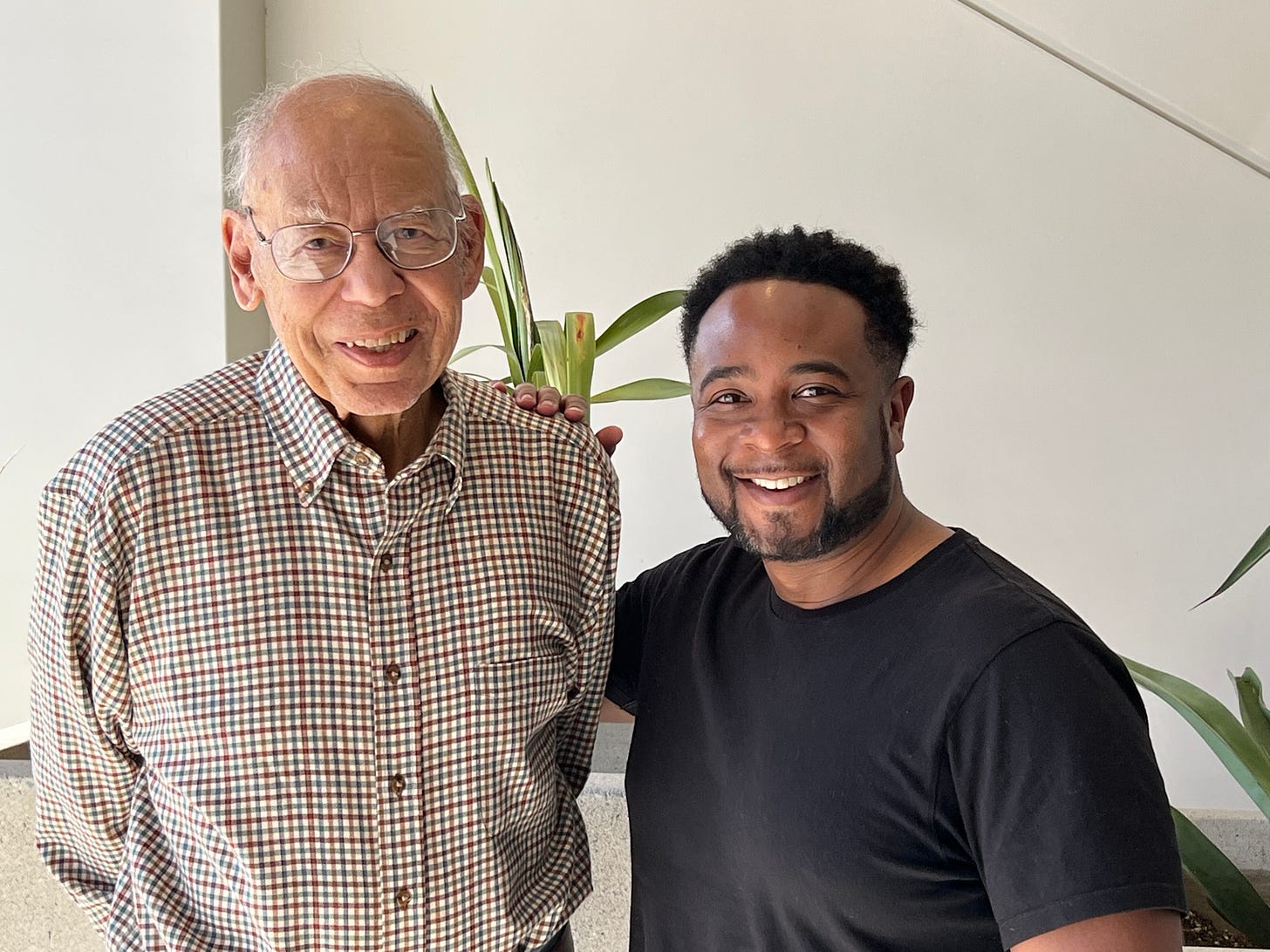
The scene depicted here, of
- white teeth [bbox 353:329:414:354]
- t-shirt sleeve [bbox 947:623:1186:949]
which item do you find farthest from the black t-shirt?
white teeth [bbox 353:329:414:354]

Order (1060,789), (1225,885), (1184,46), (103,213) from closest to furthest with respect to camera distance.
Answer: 1. (1060,789)
2. (1225,885)
3. (1184,46)
4. (103,213)

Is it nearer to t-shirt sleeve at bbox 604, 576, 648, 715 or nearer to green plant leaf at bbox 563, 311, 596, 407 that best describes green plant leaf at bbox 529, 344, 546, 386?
green plant leaf at bbox 563, 311, 596, 407

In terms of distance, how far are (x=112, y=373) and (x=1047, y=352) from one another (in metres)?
2.31

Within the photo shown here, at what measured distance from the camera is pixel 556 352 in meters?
1.95

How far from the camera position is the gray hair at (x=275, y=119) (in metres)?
1.16

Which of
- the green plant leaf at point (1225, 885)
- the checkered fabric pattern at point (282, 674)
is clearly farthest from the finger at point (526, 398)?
the green plant leaf at point (1225, 885)

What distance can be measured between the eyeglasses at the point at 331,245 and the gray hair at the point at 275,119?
0.08 meters

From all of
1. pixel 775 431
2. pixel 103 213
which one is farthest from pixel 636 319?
pixel 103 213

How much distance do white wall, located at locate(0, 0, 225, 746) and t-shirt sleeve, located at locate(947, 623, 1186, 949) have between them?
232 centimetres

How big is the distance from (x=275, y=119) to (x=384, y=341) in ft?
0.85

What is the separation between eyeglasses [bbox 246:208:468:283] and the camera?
3.62 feet

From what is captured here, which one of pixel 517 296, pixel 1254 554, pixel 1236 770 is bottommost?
pixel 1236 770

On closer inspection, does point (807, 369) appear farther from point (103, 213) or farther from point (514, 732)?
point (103, 213)

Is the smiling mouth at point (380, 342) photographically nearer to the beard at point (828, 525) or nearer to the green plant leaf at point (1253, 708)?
the beard at point (828, 525)
